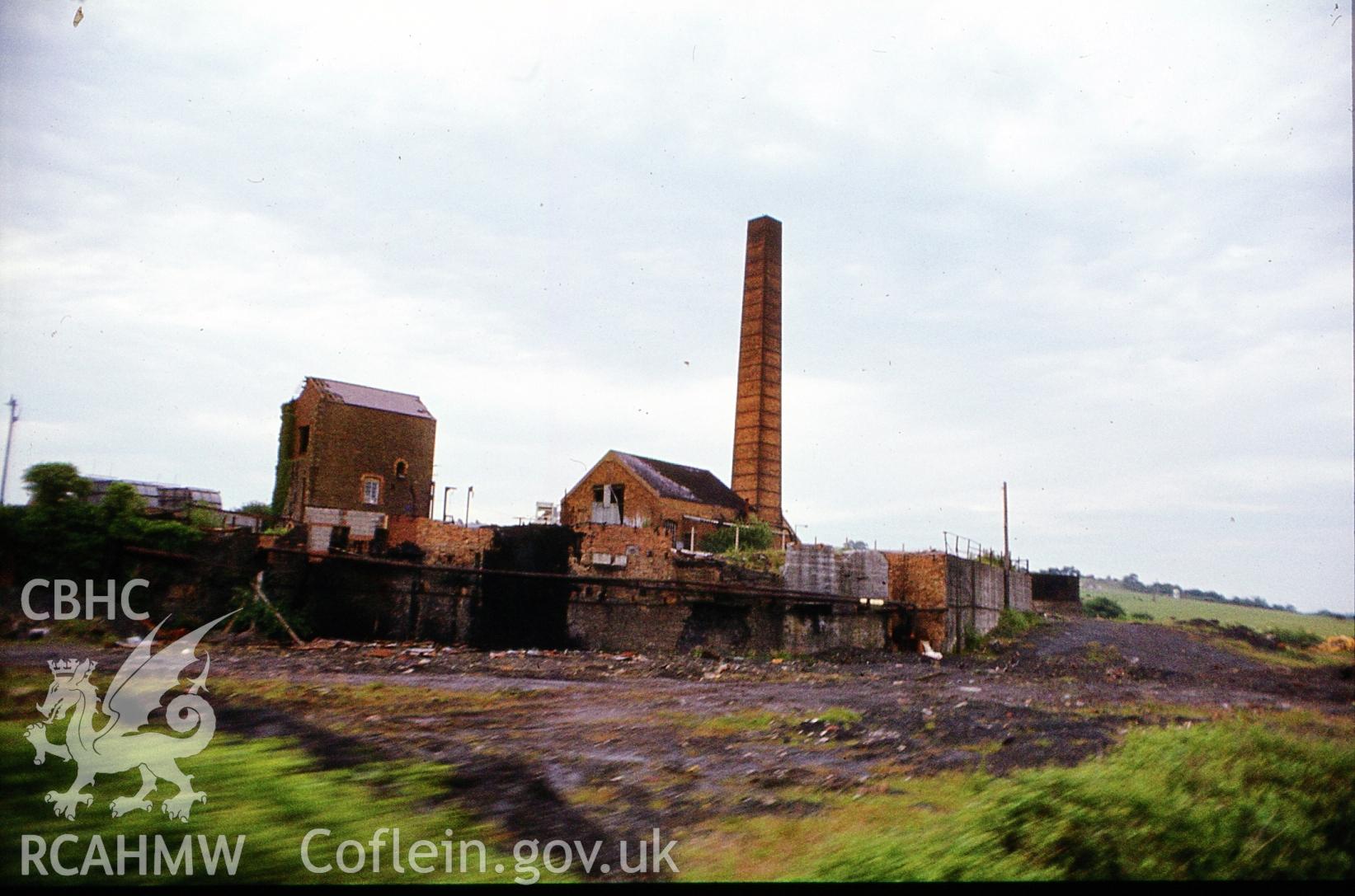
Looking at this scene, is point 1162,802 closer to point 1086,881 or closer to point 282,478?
point 1086,881

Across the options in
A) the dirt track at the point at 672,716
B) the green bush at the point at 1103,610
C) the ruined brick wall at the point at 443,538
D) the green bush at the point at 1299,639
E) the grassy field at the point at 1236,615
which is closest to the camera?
the dirt track at the point at 672,716

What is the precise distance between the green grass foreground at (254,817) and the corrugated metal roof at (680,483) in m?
28.2

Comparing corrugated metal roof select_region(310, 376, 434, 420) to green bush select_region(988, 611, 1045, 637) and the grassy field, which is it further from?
the grassy field

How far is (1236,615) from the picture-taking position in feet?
201

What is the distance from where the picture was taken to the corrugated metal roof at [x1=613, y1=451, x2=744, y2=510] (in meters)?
32.8

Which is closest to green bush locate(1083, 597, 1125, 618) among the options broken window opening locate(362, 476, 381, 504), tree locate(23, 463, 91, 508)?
broken window opening locate(362, 476, 381, 504)

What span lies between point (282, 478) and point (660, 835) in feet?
109

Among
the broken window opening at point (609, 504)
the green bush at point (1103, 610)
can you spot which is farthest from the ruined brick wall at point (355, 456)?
the green bush at point (1103, 610)

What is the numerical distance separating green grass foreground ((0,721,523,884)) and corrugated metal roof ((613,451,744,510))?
2822 cm

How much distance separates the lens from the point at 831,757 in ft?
22.8

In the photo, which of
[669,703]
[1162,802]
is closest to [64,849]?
[1162,802]

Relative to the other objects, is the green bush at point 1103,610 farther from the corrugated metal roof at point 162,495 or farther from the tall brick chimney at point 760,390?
the corrugated metal roof at point 162,495

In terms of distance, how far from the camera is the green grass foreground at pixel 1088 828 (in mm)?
3729

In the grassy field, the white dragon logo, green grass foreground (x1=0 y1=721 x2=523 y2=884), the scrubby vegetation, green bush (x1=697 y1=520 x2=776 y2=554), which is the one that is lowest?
the grassy field
